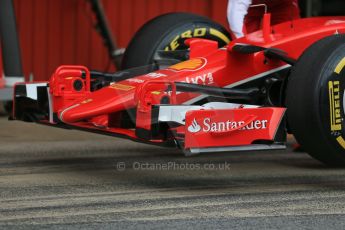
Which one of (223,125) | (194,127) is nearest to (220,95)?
(223,125)

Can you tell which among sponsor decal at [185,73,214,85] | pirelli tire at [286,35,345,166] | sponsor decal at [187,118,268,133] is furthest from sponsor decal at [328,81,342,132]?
sponsor decal at [185,73,214,85]

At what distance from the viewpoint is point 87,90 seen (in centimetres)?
539

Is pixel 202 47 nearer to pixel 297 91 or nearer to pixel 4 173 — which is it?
pixel 297 91

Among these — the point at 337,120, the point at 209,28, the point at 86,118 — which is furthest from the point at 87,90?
the point at 337,120

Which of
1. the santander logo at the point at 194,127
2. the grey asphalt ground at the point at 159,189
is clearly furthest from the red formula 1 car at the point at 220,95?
the grey asphalt ground at the point at 159,189

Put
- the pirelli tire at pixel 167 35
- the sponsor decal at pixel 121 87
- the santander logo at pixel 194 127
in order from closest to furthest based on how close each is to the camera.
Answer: the santander logo at pixel 194 127 → the sponsor decal at pixel 121 87 → the pirelli tire at pixel 167 35

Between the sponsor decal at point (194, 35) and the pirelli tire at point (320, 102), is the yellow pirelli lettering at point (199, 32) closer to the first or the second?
the sponsor decal at point (194, 35)

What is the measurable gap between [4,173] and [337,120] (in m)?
2.20

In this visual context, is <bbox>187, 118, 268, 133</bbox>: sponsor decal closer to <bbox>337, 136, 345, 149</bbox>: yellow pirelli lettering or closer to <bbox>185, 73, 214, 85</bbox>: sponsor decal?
<bbox>337, 136, 345, 149</bbox>: yellow pirelli lettering

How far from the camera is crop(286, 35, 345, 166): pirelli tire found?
4598 millimetres

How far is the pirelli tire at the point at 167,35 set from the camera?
582 centimetres

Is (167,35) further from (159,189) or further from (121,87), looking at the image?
(159,189)

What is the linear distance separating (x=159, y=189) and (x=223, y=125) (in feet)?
2.07

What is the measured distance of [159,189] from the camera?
4797 millimetres
